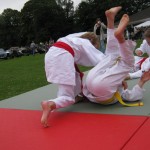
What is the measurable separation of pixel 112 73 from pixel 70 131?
109cm

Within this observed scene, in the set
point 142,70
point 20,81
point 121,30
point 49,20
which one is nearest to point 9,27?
point 49,20

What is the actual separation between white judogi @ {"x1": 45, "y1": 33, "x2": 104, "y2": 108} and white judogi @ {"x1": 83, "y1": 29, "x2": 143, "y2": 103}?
15cm

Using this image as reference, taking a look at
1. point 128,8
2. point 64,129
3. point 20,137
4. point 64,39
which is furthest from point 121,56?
point 128,8

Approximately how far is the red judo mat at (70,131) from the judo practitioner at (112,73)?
0.37 metres

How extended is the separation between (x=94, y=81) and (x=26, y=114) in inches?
40.1

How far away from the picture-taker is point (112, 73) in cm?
426

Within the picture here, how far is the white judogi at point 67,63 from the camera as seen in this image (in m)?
4.12

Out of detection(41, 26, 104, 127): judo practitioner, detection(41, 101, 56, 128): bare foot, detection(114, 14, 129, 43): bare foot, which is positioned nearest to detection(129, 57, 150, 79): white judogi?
detection(41, 26, 104, 127): judo practitioner

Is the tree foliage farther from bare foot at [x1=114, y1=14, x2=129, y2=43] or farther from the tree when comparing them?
bare foot at [x1=114, y1=14, x2=129, y2=43]

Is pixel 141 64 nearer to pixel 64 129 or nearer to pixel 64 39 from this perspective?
pixel 64 39

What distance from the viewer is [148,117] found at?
3.67 m

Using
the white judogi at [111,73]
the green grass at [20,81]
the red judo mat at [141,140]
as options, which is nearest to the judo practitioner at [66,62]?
the white judogi at [111,73]

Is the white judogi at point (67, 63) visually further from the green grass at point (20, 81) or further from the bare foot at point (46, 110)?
the green grass at point (20, 81)

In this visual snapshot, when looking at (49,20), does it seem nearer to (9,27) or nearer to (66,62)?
(9,27)
